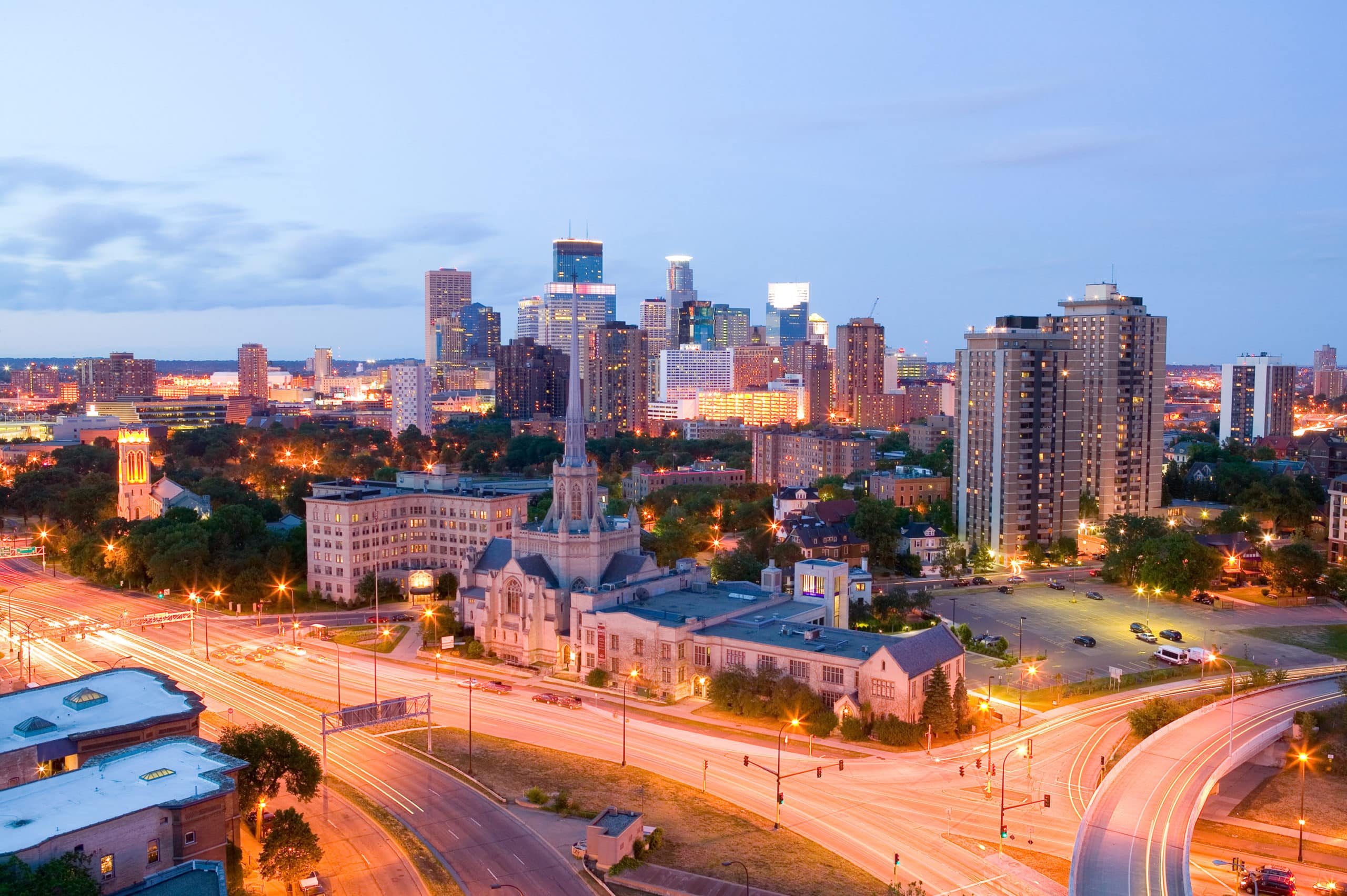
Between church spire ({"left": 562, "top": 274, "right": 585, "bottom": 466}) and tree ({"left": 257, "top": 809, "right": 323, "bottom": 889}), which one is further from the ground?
church spire ({"left": 562, "top": 274, "right": 585, "bottom": 466})

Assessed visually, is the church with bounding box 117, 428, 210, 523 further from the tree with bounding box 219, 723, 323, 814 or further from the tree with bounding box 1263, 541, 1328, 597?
the tree with bounding box 1263, 541, 1328, 597

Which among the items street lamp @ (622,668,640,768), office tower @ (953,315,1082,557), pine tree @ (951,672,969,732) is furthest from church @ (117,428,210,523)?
pine tree @ (951,672,969,732)

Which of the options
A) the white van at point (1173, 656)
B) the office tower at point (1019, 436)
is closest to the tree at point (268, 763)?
the white van at point (1173, 656)

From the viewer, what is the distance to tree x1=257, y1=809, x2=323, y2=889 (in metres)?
51.9

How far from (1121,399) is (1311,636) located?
57380 mm

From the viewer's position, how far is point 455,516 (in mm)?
127125

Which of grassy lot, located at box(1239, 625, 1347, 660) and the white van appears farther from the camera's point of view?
grassy lot, located at box(1239, 625, 1347, 660)

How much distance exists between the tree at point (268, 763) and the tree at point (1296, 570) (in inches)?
4122

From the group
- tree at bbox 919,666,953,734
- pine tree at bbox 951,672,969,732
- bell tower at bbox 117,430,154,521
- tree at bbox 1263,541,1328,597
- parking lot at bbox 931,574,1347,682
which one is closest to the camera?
tree at bbox 919,666,953,734

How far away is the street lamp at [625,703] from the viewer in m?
69.9

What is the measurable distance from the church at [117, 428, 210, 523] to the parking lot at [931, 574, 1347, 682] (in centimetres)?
10139

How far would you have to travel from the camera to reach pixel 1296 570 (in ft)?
393

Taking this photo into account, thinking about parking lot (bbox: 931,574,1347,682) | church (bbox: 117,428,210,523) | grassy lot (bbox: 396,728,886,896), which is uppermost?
church (bbox: 117,428,210,523)

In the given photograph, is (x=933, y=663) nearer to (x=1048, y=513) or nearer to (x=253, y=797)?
(x=253, y=797)
